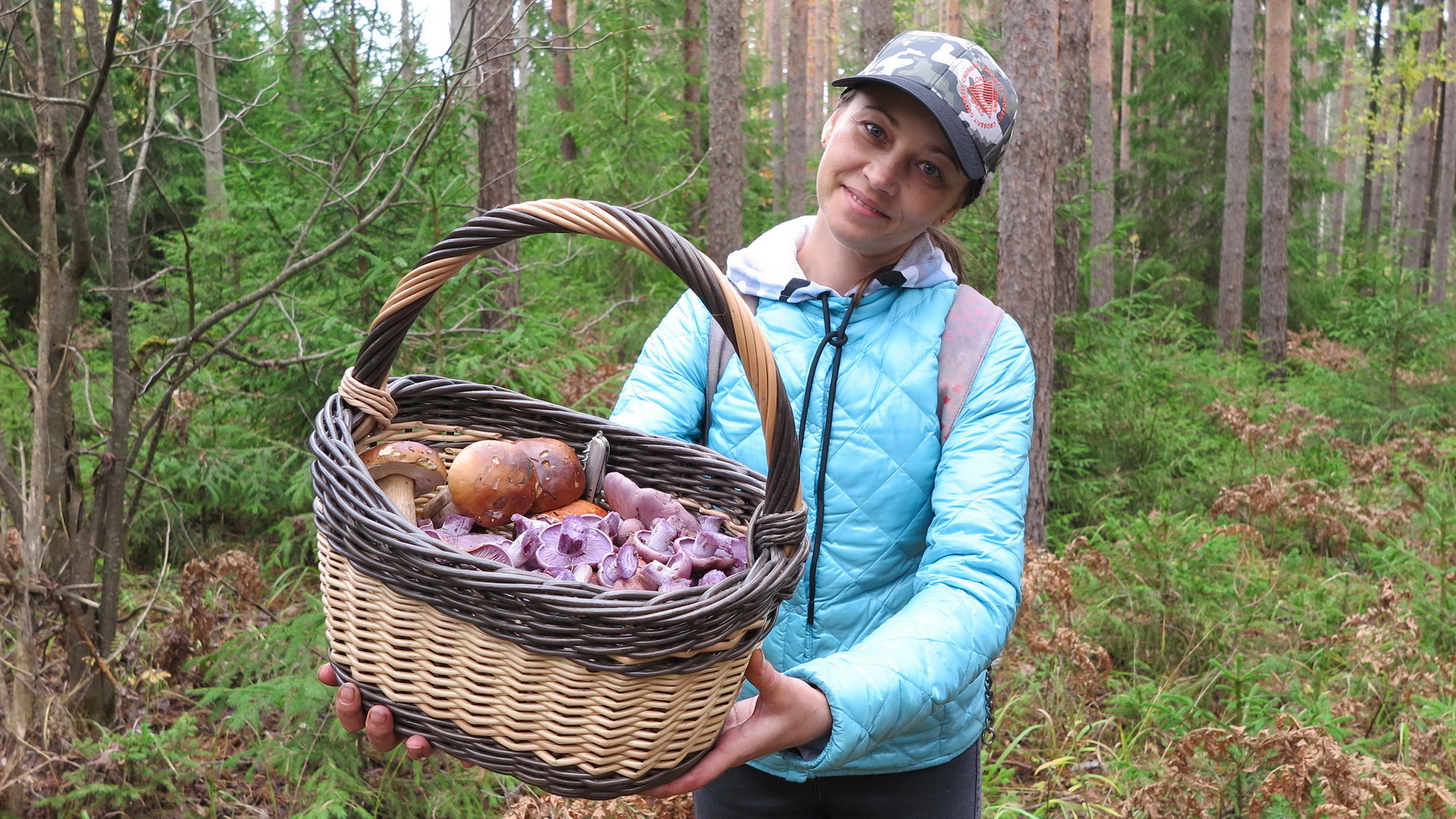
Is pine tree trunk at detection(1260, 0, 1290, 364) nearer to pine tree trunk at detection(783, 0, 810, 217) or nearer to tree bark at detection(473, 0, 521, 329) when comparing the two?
pine tree trunk at detection(783, 0, 810, 217)

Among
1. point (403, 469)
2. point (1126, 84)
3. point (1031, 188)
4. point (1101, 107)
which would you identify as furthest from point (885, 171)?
point (1126, 84)

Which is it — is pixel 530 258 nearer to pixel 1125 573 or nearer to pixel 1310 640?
pixel 1125 573

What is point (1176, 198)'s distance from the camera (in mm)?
13953

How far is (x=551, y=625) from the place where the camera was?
45.4 inches

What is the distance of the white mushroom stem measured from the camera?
1553 mm

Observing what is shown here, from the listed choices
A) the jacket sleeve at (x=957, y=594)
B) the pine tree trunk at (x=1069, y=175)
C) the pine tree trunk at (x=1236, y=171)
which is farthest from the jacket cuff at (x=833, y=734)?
the pine tree trunk at (x=1236, y=171)

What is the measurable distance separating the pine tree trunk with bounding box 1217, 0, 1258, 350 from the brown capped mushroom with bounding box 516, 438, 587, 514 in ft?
39.3

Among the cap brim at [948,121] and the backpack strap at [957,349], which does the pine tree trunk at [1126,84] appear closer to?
the backpack strap at [957,349]

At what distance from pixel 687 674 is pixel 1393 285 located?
8.41m

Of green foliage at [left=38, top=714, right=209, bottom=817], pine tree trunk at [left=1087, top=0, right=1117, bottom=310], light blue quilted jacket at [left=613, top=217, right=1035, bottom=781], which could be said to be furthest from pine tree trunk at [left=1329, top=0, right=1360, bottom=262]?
green foliage at [left=38, top=714, right=209, bottom=817]

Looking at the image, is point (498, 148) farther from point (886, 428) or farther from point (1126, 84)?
point (1126, 84)

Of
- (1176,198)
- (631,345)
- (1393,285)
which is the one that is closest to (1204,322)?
(1176,198)

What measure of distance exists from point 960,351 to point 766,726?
2.31ft

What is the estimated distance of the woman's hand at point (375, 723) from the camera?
4.33 ft
